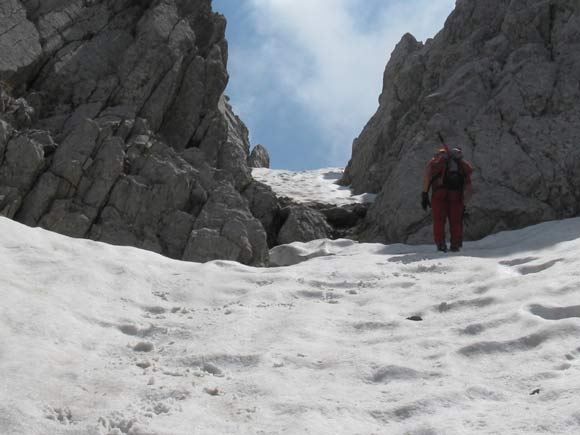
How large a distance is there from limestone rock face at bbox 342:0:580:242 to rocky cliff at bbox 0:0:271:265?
4.36 m

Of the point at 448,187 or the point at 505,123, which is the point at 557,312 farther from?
the point at 505,123

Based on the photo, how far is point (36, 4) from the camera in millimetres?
24828

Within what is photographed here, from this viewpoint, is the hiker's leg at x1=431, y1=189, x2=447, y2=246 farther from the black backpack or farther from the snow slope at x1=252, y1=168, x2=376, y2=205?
the snow slope at x1=252, y1=168, x2=376, y2=205

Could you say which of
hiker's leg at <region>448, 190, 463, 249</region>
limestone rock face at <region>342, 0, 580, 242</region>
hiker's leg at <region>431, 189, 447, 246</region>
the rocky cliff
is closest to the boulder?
the rocky cliff

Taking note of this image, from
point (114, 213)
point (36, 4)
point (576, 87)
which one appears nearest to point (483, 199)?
point (576, 87)

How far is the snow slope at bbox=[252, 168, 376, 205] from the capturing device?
2722 centimetres

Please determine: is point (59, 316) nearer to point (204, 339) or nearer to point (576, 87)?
point (204, 339)

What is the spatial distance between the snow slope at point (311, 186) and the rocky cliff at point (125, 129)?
3.15 m

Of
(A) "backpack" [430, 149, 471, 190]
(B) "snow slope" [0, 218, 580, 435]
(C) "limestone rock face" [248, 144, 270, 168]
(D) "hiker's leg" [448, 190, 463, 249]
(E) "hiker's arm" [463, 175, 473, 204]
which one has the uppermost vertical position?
(C) "limestone rock face" [248, 144, 270, 168]

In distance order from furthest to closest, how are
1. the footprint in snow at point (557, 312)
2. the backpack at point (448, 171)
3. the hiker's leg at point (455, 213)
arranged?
the backpack at point (448, 171)
the hiker's leg at point (455, 213)
the footprint in snow at point (557, 312)

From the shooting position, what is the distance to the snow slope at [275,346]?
5.48 meters

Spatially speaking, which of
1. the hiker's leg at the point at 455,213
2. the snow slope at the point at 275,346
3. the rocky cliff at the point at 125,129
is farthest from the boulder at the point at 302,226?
the snow slope at the point at 275,346

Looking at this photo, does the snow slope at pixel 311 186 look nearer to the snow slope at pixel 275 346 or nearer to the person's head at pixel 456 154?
the person's head at pixel 456 154

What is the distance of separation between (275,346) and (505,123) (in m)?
13.6
